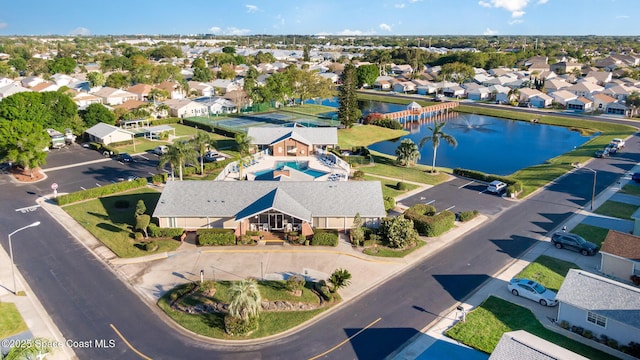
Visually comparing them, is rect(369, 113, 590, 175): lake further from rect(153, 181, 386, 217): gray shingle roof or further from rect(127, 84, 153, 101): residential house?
rect(127, 84, 153, 101): residential house

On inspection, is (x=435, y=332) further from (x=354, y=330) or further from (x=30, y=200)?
(x=30, y=200)

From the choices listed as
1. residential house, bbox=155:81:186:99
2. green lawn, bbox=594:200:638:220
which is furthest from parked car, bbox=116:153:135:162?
green lawn, bbox=594:200:638:220

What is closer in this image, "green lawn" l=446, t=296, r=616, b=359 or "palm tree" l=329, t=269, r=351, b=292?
"green lawn" l=446, t=296, r=616, b=359

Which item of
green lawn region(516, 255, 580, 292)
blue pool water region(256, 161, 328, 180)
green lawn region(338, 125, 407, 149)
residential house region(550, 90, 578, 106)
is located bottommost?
green lawn region(516, 255, 580, 292)

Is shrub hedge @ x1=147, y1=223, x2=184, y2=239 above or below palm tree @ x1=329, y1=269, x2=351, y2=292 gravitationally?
above

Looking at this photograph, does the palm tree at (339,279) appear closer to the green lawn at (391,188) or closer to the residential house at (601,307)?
the residential house at (601,307)

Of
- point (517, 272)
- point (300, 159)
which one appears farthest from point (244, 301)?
point (300, 159)

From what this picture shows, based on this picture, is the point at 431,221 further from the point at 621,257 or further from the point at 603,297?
the point at 603,297
